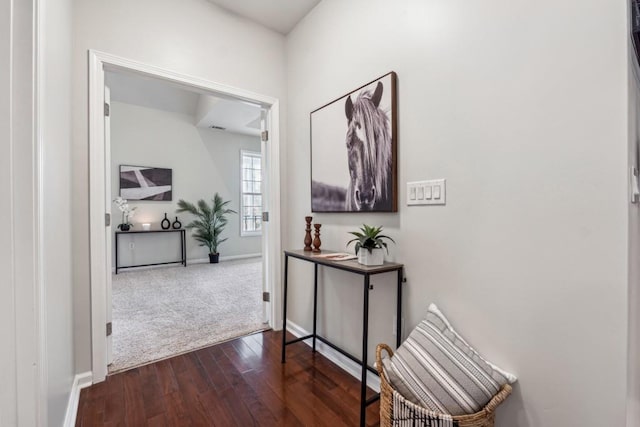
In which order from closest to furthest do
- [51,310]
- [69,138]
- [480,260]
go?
[51,310]
[480,260]
[69,138]

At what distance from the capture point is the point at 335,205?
1996 mm

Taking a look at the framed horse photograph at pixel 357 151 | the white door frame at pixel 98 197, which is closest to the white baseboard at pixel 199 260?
the white door frame at pixel 98 197

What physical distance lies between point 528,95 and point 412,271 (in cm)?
92

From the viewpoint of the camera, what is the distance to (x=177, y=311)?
118 inches

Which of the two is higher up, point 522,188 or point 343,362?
point 522,188

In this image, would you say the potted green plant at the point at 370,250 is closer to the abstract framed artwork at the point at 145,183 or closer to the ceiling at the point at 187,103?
the ceiling at the point at 187,103

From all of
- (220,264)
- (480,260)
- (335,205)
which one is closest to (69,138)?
(335,205)

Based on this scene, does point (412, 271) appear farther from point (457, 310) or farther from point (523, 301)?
point (523, 301)

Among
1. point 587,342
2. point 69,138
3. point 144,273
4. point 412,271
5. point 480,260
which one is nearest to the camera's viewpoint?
point 587,342

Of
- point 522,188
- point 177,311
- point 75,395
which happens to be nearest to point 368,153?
point 522,188

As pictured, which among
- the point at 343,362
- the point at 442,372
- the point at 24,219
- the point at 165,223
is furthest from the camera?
the point at 165,223

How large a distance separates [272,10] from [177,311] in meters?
2.94

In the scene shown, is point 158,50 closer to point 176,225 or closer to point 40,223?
point 40,223

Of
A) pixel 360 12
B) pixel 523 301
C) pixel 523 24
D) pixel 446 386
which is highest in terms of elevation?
pixel 360 12
